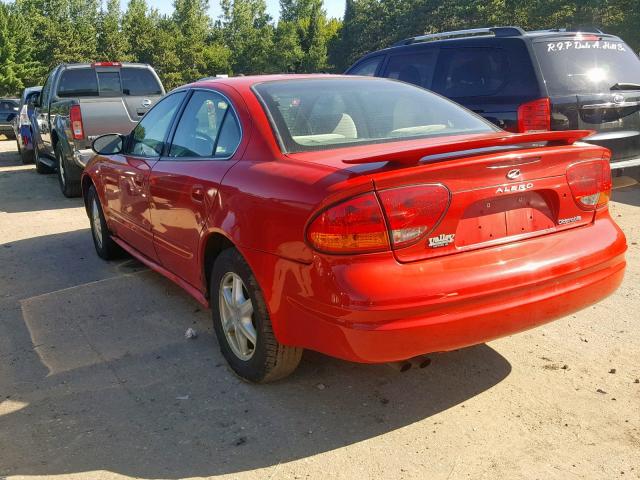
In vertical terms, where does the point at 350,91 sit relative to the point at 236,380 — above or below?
above

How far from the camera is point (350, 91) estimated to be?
386cm

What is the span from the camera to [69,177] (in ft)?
30.7

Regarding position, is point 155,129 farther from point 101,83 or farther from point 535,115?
point 101,83

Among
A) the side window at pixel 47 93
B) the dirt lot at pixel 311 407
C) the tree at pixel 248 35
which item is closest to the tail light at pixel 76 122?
the side window at pixel 47 93

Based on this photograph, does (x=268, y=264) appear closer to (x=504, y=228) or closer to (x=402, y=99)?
(x=504, y=228)

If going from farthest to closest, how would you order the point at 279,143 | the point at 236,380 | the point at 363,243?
1. the point at 236,380
2. the point at 279,143
3. the point at 363,243

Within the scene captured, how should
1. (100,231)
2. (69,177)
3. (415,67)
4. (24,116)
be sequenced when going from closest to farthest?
(100,231), (415,67), (69,177), (24,116)

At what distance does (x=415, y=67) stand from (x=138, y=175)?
4.24m

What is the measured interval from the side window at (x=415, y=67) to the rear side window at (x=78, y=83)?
5.00 meters

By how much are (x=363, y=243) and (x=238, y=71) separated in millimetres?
84128

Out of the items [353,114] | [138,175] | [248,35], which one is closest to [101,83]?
[138,175]

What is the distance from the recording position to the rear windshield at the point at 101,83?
10365 mm

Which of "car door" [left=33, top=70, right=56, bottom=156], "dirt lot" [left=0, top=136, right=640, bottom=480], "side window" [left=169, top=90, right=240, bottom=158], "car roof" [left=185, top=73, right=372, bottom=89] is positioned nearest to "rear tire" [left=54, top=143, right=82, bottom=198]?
"car door" [left=33, top=70, right=56, bottom=156]

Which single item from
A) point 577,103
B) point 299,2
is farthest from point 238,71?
point 577,103
